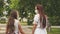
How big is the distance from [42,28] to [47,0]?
15.4 metres

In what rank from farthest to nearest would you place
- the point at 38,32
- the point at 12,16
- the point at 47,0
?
the point at 47,0
the point at 38,32
the point at 12,16

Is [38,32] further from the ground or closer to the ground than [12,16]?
closer to the ground

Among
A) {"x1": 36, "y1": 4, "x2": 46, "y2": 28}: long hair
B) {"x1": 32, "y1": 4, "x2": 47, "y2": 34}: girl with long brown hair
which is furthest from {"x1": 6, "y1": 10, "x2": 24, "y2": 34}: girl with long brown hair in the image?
{"x1": 36, "y1": 4, "x2": 46, "y2": 28}: long hair

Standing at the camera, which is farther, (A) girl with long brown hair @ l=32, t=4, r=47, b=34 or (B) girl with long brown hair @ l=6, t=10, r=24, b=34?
(A) girl with long brown hair @ l=32, t=4, r=47, b=34

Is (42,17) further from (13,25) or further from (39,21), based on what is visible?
(13,25)

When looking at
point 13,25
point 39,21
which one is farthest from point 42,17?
point 13,25

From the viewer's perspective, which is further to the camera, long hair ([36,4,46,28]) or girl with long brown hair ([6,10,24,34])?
long hair ([36,4,46,28])

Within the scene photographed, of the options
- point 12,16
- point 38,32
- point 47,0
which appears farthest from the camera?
point 47,0

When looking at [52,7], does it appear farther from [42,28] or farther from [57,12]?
[42,28]

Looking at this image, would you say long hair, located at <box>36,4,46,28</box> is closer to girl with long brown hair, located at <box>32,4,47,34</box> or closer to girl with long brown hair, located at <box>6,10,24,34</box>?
girl with long brown hair, located at <box>32,4,47,34</box>

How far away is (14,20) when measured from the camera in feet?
26.6

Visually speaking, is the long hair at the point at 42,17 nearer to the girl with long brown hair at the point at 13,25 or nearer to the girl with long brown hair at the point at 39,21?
the girl with long brown hair at the point at 39,21

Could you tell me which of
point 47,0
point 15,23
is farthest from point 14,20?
point 47,0

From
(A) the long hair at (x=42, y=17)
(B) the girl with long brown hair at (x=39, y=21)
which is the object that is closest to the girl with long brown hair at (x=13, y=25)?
(B) the girl with long brown hair at (x=39, y=21)
